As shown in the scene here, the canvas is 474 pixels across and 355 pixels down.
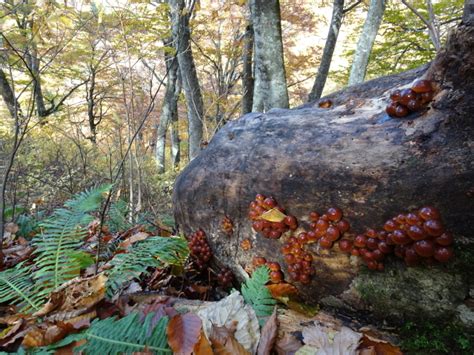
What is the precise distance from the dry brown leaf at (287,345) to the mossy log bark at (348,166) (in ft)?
1.89

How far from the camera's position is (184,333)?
1.63m

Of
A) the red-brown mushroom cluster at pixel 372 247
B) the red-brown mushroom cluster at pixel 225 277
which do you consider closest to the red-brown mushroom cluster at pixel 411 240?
the red-brown mushroom cluster at pixel 372 247

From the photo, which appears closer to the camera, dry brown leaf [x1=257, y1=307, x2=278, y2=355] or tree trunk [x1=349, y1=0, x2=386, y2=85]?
dry brown leaf [x1=257, y1=307, x2=278, y2=355]

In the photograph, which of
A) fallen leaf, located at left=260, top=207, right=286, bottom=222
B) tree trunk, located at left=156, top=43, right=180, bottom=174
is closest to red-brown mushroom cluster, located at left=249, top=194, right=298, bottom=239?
fallen leaf, located at left=260, top=207, right=286, bottom=222

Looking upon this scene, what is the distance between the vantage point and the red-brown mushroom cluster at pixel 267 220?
234cm

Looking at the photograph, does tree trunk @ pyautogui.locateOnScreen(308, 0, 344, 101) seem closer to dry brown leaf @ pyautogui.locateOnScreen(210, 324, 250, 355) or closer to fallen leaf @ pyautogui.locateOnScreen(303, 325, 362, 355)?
fallen leaf @ pyautogui.locateOnScreen(303, 325, 362, 355)

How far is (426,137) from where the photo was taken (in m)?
1.96

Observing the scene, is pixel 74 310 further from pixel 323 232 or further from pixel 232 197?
pixel 323 232


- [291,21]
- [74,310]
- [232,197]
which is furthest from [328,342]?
[291,21]

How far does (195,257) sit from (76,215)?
3.71 feet

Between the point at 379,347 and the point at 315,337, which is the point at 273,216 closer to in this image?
the point at 315,337

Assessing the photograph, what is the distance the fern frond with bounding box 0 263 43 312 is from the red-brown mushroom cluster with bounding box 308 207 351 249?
6.33ft

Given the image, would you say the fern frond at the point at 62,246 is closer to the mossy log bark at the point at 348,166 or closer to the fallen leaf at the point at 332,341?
the mossy log bark at the point at 348,166

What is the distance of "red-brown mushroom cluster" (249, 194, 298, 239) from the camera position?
234 centimetres
